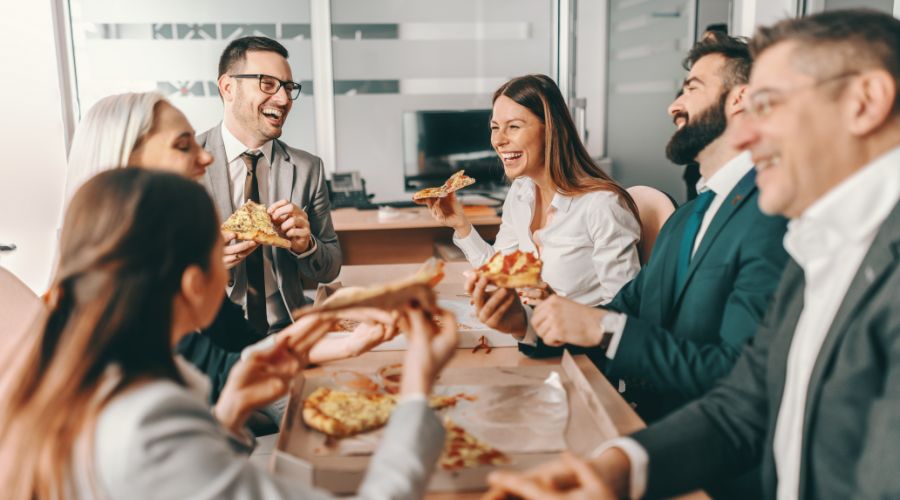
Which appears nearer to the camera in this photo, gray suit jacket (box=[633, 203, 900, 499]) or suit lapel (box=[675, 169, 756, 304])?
gray suit jacket (box=[633, 203, 900, 499])

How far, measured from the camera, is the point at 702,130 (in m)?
2.15

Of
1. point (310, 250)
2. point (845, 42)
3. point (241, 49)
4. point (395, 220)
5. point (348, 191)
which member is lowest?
point (395, 220)

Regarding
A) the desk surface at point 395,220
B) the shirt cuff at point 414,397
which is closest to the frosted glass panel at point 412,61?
the desk surface at point 395,220

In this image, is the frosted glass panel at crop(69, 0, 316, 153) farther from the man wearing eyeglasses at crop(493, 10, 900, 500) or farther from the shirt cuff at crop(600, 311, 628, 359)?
the man wearing eyeglasses at crop(493, 10, 900, 500)

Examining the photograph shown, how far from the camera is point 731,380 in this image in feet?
4.88

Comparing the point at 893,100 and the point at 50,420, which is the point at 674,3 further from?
the point at 50,420

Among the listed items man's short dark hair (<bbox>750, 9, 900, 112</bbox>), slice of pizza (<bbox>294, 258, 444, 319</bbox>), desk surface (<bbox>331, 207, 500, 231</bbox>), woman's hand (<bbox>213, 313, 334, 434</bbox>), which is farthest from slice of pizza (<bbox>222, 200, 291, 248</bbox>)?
desk surface (<bbox>331, 207, 500, 231</bbox>)

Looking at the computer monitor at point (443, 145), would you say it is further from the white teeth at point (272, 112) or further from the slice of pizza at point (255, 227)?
the slice of pizza at point (255, 227)

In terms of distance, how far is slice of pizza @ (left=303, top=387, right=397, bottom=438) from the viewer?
144cm

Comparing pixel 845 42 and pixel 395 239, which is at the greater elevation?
pixel 845 42

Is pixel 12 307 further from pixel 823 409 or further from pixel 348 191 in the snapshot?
pixel 348 191

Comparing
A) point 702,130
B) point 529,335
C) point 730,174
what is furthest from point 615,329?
point 702,130

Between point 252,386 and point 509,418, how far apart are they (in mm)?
551

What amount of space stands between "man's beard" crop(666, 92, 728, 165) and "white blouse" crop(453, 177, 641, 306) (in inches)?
22.9
